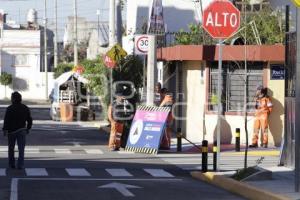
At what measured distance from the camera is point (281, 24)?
26.2m

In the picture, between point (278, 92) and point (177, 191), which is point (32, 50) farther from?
point (177, 191)

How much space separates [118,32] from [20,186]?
69.8ft

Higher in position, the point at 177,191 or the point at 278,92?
the point at 278,92

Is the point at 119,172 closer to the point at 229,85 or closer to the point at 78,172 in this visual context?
the point at 78,172

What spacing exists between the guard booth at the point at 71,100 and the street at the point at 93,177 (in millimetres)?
16137

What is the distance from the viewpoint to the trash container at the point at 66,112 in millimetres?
43250

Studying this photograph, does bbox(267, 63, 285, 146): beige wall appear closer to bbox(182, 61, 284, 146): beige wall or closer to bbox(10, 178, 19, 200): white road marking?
bbox(182, 61, 284, 146): beige wall

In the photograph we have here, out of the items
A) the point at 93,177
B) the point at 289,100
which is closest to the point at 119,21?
the point at 289,100

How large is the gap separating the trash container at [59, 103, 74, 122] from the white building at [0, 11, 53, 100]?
35.7 metres

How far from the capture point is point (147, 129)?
24.3 meters

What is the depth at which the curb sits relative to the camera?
43.2ft

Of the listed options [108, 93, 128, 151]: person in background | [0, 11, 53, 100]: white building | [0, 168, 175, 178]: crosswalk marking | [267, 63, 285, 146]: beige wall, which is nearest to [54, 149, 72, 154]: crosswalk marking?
[108, 93, 128, 151]: person in background

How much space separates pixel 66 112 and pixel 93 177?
87.1ft

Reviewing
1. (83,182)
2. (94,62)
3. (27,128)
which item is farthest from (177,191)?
(94,62)
